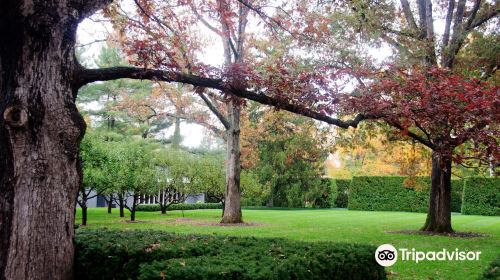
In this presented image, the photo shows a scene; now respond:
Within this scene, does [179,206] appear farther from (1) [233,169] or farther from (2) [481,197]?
(2) [481,197]

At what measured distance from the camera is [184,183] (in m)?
19.8

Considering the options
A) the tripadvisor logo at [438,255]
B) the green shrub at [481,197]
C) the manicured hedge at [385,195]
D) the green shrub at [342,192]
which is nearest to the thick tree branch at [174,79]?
the tripadvisor logo at [438,255]

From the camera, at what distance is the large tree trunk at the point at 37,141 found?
5.06 metres

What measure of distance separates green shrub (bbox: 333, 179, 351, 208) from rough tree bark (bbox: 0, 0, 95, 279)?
90.9 feet

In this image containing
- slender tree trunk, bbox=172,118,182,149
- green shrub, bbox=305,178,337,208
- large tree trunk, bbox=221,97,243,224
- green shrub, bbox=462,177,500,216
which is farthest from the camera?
slender tree trunk, bbox=172,118,182,149

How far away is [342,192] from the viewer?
32.1 metres

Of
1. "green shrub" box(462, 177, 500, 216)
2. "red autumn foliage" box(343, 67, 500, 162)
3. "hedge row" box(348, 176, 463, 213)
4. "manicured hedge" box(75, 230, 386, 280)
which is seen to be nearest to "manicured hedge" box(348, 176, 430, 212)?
"hedge row" box(348, 176, 463, 213)

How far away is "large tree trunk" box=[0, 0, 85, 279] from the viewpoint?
5.06 metres

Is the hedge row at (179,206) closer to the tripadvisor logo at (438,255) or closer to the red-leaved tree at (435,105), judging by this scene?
the tripadvisor logo at (438,255)

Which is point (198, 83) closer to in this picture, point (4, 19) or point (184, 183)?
point (4, 19)

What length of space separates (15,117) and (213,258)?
2.72m

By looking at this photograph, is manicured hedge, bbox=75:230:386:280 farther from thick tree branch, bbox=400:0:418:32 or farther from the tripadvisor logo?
thick tree branch, bbox=400:0:418:32

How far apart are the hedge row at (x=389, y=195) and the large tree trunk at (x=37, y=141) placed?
23.8 metres

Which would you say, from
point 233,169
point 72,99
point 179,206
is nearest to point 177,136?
point 179,206
